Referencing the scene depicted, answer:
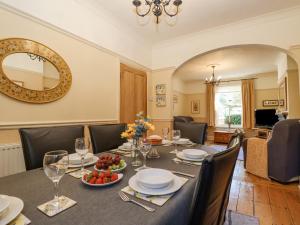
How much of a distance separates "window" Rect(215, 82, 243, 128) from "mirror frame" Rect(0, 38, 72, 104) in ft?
20.8

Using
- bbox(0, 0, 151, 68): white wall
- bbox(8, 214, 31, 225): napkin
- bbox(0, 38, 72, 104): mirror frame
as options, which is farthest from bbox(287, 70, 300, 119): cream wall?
bbox(8, 214, 31, 225): napkin

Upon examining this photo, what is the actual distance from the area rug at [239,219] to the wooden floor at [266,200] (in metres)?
0.08

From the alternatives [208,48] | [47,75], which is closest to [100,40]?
[47,75]

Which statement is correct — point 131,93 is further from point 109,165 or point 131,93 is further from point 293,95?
point 293,95

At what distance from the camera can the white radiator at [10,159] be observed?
171 centimetres

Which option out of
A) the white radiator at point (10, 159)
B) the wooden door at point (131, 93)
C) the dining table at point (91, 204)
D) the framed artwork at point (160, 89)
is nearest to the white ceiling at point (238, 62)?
the framed artwork at point (160, 89)

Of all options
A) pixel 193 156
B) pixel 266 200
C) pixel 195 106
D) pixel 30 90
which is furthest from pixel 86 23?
pixel 195 106

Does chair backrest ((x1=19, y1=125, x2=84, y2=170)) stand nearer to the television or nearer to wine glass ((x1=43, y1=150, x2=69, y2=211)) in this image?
wine glass ((x1=43, y1=150, x2=69, y2=211))

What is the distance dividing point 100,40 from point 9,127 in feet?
5.90

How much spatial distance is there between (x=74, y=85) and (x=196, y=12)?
2.23m

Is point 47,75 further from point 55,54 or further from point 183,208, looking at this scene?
point 183,208

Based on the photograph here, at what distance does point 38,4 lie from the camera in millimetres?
1949

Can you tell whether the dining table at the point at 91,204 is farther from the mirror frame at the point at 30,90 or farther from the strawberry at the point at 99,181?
the mirror frame at the point at 30,90

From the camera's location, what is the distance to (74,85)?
7.71 feet
